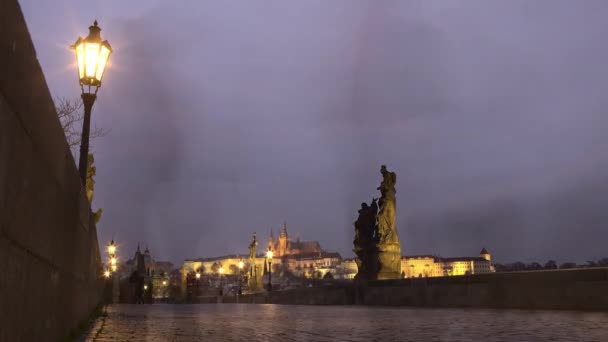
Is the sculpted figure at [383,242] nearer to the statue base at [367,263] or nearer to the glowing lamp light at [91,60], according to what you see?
the statue base at [367,263]

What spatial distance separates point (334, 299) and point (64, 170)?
1941 cm

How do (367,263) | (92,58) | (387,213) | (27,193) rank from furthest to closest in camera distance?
1. (367,263)
2. (387,213)
3. (92,58)
4. (27,193)

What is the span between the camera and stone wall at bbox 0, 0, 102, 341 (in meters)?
2.43

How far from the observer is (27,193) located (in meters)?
2.96

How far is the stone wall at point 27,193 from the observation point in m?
2.43

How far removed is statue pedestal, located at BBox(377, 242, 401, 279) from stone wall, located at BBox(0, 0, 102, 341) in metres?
19.3

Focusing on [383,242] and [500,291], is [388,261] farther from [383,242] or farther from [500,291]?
[500,291]

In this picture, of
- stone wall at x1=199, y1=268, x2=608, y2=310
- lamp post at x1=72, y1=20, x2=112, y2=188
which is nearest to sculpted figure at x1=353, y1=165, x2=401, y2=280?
stone wall at x1=199, y1=268, x2=608, y2=310

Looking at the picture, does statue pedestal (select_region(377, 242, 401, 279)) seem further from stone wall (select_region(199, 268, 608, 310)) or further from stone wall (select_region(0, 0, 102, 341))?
stone wall (select_region(0, 0, 102, 341))

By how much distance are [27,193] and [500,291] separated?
13.2m

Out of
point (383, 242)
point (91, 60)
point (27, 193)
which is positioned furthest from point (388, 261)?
point (27, 193)

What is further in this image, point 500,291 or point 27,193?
point 500,291

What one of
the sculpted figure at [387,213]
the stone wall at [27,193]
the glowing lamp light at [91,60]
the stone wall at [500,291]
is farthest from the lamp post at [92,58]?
the sculpted figure at [387,213]

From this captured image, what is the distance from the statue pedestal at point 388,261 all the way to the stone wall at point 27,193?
19.3 meters
